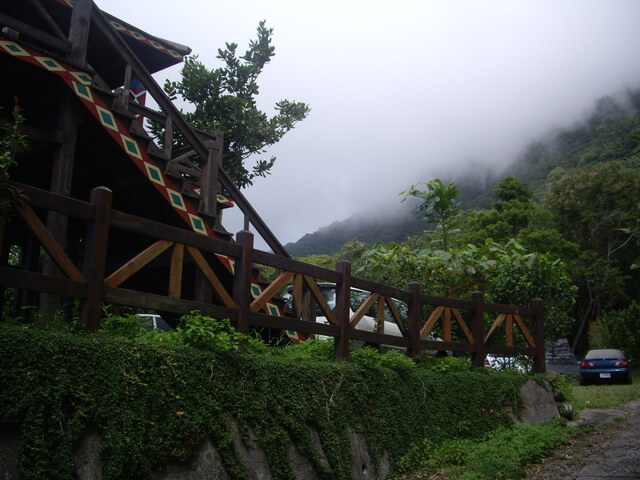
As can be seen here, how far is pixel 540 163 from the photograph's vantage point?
67062 millimetres

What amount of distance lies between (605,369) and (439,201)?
397 inches

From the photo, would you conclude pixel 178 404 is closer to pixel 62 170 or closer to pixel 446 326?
pixel 62 170

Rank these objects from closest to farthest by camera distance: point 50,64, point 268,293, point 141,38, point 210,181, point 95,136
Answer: point 268,293 < point 50,64 < point 95,136 < point 210,181 < point 141,38

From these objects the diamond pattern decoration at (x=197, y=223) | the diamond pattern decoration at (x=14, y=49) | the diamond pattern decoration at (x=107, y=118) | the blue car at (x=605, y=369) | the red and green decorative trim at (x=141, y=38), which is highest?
the red and green decorative trim at (x=141, y=38)

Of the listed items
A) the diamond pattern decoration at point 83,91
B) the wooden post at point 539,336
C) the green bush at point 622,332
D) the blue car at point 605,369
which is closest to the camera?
the diamond pattern decoration at point 83,91

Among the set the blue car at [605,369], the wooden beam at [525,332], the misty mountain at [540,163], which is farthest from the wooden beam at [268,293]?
the misty mountain at [540,163]

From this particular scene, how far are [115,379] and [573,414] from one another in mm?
8457

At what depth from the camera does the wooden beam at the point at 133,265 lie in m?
4.84

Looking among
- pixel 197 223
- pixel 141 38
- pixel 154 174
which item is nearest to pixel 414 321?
pixel 197 223

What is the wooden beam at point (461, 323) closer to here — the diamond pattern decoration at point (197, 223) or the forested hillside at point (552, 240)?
the forested hillside at point (552, 240)

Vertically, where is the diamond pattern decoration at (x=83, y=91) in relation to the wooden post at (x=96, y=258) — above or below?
above

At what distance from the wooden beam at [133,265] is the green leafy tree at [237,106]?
39.2 ft

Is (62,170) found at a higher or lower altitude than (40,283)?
higher

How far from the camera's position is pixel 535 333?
1080 cm
